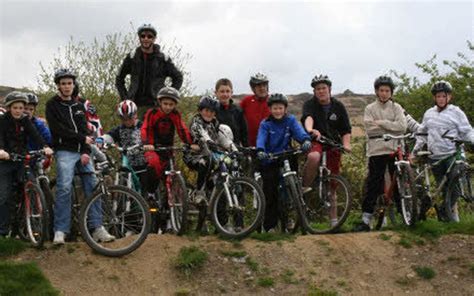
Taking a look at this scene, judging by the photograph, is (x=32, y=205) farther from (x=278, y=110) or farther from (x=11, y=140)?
(x=278, y=110)

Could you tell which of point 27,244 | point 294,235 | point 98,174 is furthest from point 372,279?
point 27,244

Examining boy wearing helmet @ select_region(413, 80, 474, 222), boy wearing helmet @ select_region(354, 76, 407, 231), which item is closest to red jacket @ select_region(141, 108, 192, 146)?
boy wearing helmet @ select_region(354, 76, 407, 231)

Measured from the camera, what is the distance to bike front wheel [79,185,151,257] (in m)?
7.81

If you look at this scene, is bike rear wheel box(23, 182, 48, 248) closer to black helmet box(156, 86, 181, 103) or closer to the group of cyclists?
the group of cyclists

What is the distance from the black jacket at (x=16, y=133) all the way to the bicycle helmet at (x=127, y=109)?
48.5 inches

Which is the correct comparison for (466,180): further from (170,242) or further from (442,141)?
(170,242)

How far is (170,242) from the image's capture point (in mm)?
8641

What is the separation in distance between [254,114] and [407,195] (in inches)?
108

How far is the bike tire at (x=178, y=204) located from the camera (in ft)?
28.0

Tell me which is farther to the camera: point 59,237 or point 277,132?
point 277,132

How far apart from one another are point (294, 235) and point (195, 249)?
164cm

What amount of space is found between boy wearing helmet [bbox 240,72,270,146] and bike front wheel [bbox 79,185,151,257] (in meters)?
2.64

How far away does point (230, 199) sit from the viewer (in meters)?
8.35

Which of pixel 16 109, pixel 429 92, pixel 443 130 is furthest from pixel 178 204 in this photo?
pixel 429 92
